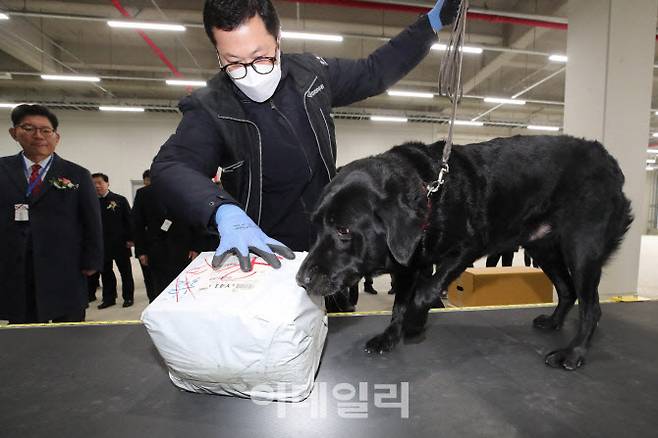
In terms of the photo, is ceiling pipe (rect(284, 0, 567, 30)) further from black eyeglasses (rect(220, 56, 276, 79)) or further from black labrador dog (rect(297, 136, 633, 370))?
black labrador dog (rect(297, 136, 633, 370))

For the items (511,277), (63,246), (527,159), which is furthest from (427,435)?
(511,277)

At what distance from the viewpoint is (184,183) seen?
4.82ft

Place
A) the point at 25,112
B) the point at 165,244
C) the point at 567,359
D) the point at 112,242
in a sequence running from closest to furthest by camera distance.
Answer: the point at 567,359
the point at 25,112
the point at 165,244
the point at 112,242

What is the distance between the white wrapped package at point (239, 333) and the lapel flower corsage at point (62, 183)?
222cm

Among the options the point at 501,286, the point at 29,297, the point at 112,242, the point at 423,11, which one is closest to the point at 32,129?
the point at 29,297

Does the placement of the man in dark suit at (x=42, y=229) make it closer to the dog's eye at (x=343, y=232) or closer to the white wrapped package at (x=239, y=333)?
the white wrapped package at (x=239, y=333)

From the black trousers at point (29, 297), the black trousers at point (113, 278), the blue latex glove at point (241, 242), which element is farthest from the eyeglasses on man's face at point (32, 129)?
the black trousers at point (113, 278)

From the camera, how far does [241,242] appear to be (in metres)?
1.30

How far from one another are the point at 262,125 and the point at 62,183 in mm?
1955

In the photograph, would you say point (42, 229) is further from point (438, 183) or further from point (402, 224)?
point (438, 183)

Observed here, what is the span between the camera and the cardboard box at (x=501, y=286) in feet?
14.5

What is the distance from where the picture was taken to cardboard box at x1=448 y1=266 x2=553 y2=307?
174 inches

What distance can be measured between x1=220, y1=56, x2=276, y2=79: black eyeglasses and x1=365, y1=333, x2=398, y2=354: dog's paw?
120 centimetres

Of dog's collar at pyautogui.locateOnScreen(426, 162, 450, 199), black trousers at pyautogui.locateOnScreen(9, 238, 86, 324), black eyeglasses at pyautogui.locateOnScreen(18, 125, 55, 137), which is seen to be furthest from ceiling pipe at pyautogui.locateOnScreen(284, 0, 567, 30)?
dog's collar at pyautogui.locateOnScreen(426, 162, 450, 199)
